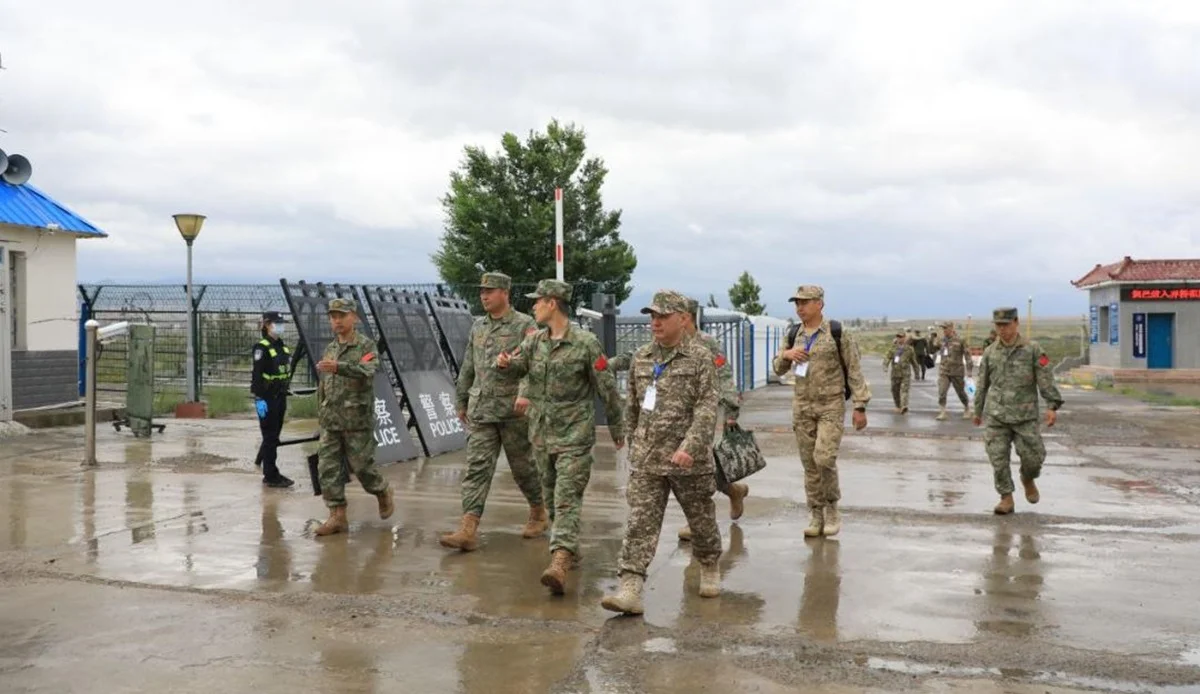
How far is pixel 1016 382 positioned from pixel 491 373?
4.30m

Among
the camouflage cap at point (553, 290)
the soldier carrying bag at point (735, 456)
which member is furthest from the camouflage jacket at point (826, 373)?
the camouflage cap at point (553, 290)

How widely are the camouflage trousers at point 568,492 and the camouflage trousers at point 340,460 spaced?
1.58 m

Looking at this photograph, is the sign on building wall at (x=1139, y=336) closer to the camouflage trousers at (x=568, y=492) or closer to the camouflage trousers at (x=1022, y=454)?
the camouflage trousers at (x=1022, y=454)

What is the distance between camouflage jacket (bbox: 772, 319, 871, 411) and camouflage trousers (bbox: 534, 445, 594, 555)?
1.79 meters

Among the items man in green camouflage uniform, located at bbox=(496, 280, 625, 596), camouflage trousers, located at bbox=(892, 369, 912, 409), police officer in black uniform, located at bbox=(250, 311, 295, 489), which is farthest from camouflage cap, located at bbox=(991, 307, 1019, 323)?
camouflage trousers, located at bbox=(892, 369, 912, 409)

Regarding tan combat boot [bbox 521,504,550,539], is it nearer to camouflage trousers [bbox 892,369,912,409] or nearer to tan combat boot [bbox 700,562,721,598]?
tan combat boot [bbox 700,562,721,598]

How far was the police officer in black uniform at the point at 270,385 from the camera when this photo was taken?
9.78m

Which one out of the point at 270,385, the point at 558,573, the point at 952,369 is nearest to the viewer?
the point at 558,573

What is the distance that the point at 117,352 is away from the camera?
878 inches

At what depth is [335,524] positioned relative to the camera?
7.81 metres

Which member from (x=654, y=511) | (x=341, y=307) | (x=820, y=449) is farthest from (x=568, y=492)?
(x=341, y=307)

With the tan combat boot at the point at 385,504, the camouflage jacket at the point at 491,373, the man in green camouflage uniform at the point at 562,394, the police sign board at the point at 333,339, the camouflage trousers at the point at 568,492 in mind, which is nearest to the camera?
the camouflage trousers at the point at 568,492

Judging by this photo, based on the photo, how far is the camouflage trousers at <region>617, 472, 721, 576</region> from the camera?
5.77 m

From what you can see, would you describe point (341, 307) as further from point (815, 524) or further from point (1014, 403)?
point (1014, 403)
